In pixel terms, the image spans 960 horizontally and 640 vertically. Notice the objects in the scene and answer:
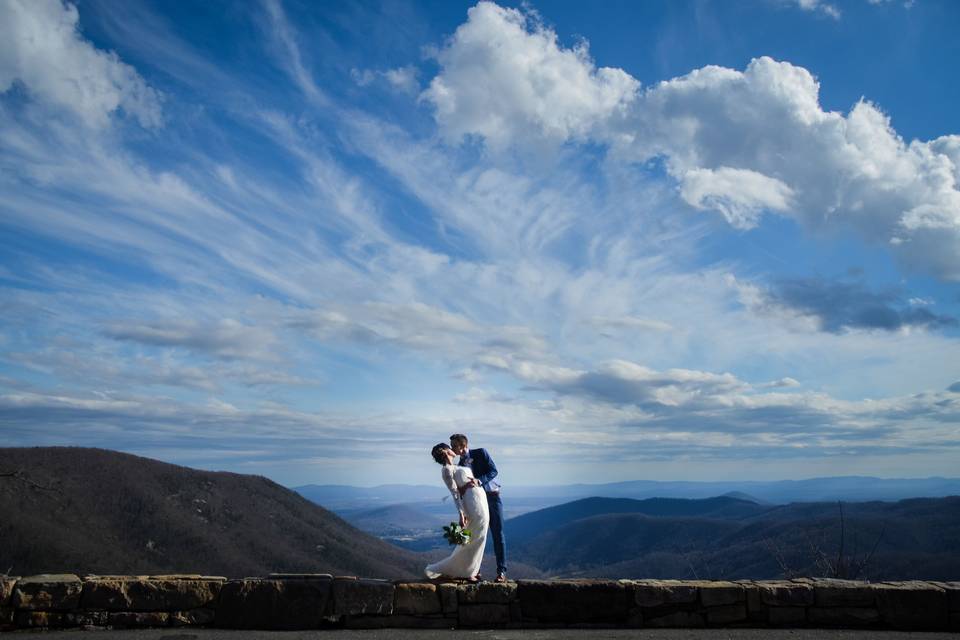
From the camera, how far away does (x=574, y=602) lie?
8445mm

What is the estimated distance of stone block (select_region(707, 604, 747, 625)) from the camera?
8.38m

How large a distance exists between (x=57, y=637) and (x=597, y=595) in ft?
21.1

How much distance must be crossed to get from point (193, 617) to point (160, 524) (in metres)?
70.8

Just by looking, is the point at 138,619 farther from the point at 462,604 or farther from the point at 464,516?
the point at 464,516

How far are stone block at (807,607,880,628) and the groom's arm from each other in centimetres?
443

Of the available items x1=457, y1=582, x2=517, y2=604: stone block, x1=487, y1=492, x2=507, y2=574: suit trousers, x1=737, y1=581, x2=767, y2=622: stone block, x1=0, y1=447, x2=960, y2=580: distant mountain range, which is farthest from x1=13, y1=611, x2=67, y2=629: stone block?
x1=0, y1=447, x2=960, y2=580: distant mountain range

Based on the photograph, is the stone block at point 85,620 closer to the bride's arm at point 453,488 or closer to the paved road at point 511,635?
the paved road at point 511,635

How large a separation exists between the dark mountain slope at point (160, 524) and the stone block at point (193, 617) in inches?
2013

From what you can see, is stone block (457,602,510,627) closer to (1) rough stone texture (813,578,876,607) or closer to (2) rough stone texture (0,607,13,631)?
(1) rough stone texture (813,578,876,607)

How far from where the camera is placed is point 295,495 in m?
98.2

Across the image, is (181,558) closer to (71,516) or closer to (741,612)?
(71,516)

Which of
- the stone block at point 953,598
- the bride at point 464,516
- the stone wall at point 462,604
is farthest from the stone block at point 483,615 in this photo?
the stone block at point 953,598

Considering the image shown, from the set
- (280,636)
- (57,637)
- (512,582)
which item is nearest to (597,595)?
(512,582)

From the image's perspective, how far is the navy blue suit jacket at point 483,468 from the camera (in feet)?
31.7
